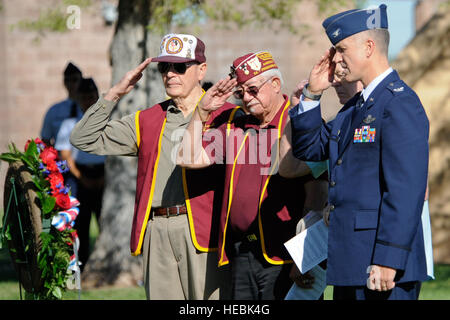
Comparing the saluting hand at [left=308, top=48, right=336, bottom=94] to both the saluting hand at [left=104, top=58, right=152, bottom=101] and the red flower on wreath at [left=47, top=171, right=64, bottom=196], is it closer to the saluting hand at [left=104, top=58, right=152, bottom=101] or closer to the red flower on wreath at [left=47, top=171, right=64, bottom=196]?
the saluting hand at [left=104, top=58, right=152, bottom=101]

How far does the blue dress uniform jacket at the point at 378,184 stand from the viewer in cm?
391

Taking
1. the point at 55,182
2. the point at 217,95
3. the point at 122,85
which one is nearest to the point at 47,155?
the point at 55,182

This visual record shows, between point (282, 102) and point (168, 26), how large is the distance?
4.78 m

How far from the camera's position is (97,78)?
67.4ft

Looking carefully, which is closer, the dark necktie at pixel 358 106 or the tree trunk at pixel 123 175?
the dark necktie at pixel 358 106

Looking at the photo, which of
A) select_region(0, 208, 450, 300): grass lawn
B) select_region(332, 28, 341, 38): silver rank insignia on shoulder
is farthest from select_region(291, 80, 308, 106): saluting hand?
select_region(0, 208, 450, 300): grass lawn

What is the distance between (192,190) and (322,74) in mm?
1247

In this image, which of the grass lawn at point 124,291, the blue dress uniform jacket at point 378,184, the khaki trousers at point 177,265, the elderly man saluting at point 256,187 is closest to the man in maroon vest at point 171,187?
the khaki trousers at point 177,265

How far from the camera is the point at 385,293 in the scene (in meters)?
4.03

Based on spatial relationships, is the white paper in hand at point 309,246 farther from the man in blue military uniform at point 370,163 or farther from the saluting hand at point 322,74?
the saluting hand at point 322,74

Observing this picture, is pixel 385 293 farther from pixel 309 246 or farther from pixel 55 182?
pixel 55 182

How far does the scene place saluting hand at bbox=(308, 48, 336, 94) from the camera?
4418mm

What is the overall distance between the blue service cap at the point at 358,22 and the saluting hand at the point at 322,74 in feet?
0.39

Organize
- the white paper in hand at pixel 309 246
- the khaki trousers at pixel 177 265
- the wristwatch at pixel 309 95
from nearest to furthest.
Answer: the wristwatch at pixel 309 95 < the white paper in hand at pixel 309 246 < the khaki trousers at pixel 177 265
